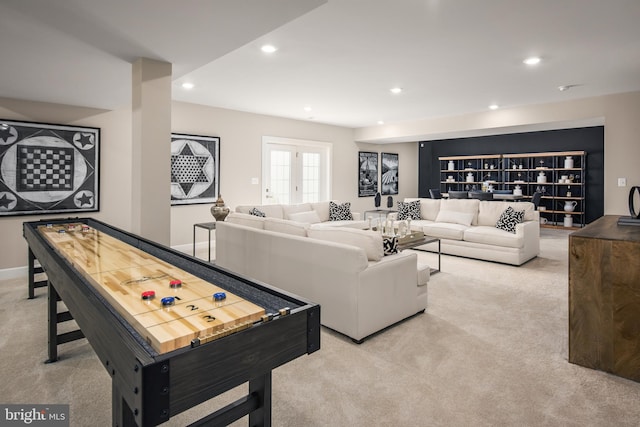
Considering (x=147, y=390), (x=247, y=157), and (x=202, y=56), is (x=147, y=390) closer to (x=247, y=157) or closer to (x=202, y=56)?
(x=202, y=56)

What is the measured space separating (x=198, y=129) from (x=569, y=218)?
8370mm

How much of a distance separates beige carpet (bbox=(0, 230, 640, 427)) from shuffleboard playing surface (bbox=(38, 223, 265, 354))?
79 centimetres

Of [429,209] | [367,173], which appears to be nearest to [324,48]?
[429,209]

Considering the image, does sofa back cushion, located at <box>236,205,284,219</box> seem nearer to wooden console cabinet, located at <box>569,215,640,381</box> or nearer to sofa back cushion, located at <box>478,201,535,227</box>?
sofa back cushion, located at <box>478,201,535,227</box>

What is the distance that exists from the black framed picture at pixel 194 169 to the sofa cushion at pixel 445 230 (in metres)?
3.63

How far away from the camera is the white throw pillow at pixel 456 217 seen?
6.10 meters

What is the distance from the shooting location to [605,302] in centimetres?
229

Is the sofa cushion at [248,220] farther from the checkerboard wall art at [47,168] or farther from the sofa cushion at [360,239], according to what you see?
the checkerboard wall art at [47,168]

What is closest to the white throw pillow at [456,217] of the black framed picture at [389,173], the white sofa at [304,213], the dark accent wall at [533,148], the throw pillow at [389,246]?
the white sofa at [304,213]

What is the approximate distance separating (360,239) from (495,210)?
13.2ft

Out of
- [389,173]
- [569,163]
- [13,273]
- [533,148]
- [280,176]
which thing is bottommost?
[13,273]

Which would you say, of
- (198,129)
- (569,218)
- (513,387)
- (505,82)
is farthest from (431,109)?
(513,387)

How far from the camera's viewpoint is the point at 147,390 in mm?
905

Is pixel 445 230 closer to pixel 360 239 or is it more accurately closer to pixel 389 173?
pixel 360 239
